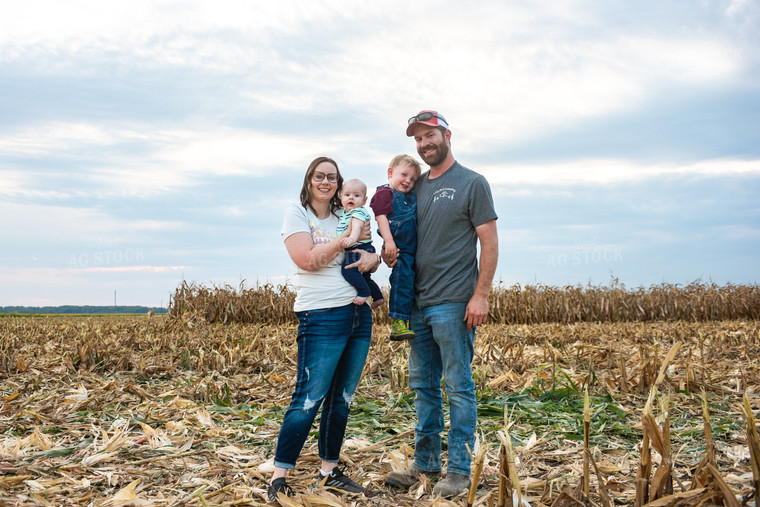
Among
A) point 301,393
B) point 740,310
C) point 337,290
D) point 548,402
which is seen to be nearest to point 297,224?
point 337,290

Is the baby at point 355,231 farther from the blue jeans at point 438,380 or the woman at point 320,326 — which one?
the blue jeans at point 438,380

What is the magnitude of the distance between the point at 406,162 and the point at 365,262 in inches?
36.2

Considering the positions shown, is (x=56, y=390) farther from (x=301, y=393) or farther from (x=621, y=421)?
(x=621, y=421)

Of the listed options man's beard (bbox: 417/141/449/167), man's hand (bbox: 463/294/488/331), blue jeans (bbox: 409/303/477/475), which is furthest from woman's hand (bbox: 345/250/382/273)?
man's beard (bbox: 417/141/449/167)

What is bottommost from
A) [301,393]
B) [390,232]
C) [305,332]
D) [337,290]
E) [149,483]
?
[149,483]

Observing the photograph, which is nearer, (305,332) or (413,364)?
(305,332)

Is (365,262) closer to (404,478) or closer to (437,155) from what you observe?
(437,155)

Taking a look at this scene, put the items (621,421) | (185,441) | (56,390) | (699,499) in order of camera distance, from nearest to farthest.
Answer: (699,499), (185,441), (621,421), (56,390)

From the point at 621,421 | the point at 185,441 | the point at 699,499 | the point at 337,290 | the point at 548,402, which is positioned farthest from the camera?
the point at 548,402

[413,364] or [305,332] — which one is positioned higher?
[305,332]

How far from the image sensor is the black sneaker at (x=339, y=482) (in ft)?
13.2

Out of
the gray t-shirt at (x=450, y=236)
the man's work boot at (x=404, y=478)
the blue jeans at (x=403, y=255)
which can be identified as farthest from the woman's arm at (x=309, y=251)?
the man's work boot at (x=404, y=478)

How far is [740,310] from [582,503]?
62.5 feet

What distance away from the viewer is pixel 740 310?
737 inches
